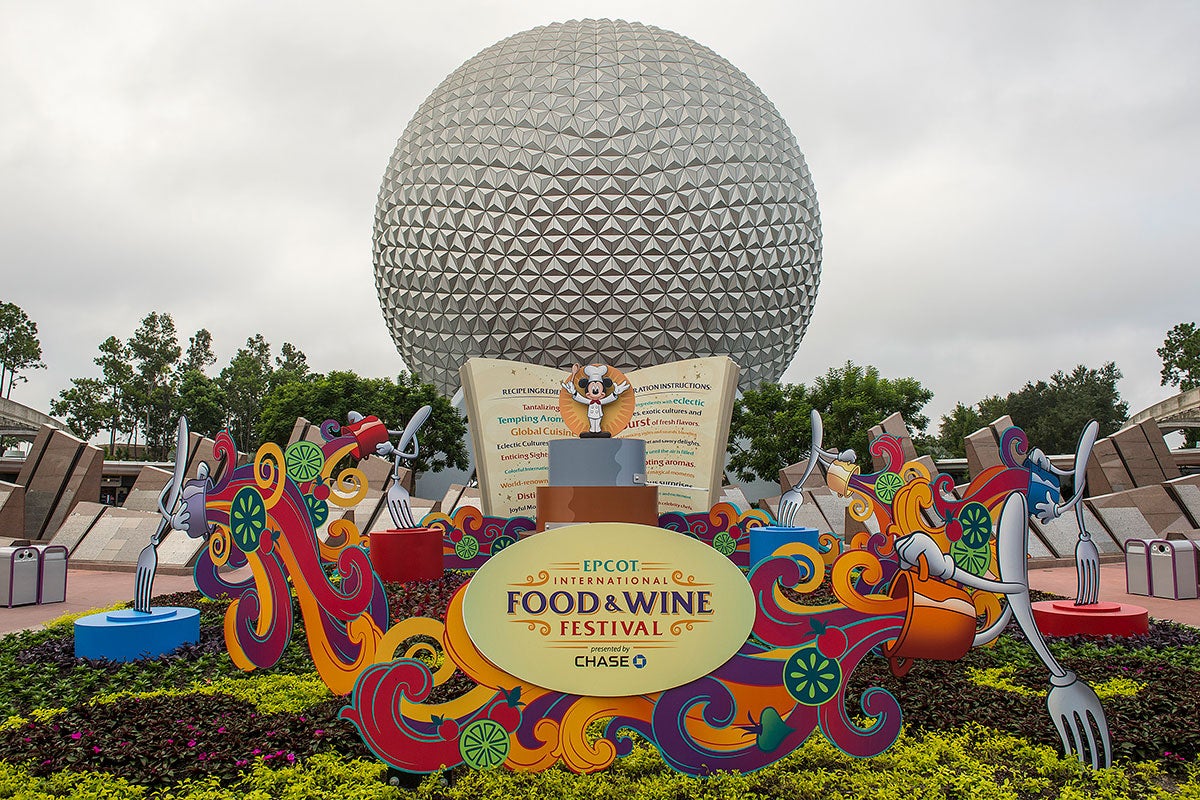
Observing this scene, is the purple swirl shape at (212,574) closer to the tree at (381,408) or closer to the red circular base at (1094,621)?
the red circular base at (1094,621)

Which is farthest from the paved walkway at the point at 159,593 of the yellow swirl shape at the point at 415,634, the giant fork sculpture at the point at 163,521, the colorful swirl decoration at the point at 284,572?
the yellow swirl shape at the point at 415,634

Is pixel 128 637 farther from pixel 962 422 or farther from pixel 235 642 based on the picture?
pixel 962 422

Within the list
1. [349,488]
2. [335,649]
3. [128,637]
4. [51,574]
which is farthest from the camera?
[51,574]

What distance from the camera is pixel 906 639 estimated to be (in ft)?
17.5

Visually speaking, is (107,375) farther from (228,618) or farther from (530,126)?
(228,618)

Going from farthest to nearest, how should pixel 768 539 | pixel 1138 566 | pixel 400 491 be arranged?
pixel 400 491 → pixel 1138 566 → pixel 768 539

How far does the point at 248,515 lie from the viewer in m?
7.04

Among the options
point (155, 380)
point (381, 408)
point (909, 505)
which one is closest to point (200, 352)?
point (155, 380)

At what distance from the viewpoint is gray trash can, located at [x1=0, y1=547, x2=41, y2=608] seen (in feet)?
40.2

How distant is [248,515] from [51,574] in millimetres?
7542

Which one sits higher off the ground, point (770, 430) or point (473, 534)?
point (770, 430)

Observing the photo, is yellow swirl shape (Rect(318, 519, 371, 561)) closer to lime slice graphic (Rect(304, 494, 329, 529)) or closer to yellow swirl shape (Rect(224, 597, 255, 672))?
lime slice graphic (Rect(304, 494, 329, 529))

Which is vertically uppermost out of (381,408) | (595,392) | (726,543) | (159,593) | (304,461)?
(381,408)

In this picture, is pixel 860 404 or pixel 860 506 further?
pixel 860 404
